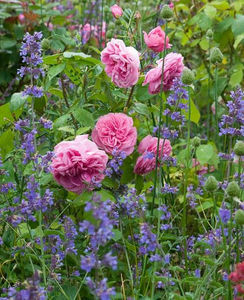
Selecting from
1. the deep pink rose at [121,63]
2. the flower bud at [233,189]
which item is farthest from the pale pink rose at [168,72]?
the flower bud at [233,189]

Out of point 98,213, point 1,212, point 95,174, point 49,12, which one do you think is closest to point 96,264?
point 98,213

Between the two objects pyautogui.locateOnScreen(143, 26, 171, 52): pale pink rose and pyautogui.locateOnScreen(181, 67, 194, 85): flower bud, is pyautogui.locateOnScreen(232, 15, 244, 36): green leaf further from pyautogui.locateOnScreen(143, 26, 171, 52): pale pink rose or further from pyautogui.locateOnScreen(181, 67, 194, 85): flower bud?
pyautogui.locateOnScreen(181, 67, 194, 85): flower bud

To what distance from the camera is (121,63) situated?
74.6 inches

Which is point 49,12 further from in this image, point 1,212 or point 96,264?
point 96,264

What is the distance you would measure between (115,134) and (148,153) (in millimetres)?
Result: 114

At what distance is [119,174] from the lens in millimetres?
2014

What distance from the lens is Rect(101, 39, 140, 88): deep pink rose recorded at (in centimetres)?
A: 189

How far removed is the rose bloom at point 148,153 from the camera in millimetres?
→ 1911

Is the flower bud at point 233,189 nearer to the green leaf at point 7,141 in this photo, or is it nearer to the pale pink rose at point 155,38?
the pale pink rose at point 155,38

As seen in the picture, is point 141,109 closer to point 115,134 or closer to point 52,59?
point 115,134

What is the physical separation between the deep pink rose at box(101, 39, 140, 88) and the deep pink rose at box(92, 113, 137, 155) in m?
0.11

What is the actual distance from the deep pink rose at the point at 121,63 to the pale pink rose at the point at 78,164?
25 centimetres

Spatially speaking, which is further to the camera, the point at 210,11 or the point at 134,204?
the point at 210,11

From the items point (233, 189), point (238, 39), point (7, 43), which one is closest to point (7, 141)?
point (233, 189)
